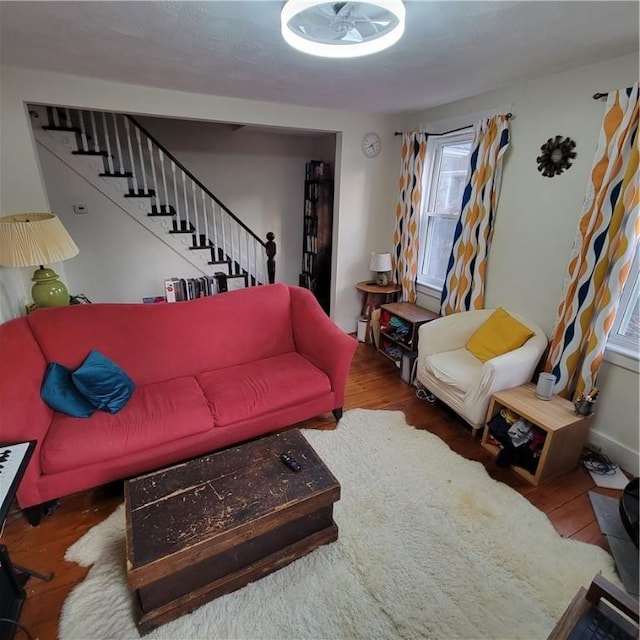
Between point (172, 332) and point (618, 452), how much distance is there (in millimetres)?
2936

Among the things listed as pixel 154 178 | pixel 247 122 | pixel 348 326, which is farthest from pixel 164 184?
pixel 348 326

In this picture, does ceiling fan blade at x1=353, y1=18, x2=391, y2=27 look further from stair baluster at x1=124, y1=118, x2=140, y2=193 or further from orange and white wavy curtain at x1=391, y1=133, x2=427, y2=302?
stair baluster at x1=124, y1=118, x2=140, y2=193

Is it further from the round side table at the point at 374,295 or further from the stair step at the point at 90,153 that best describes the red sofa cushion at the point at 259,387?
the stair step at the point at 90,153

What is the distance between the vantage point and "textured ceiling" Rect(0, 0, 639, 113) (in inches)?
58.8

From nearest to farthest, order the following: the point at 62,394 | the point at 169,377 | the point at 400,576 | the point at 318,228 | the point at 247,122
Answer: the point at 400,576 → the point at 62,394 → the point at 169,377 → the point at 247,122 → the point at 318,228

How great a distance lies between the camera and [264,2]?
4.70 ft

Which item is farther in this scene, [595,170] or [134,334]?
[134,334]

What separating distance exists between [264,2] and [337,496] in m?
2.09

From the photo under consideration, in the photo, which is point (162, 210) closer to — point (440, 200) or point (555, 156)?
point (440, 200)

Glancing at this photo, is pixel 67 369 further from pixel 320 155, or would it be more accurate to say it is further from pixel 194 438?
pixel 320 155

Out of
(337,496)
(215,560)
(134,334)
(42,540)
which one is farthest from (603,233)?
(42,540)

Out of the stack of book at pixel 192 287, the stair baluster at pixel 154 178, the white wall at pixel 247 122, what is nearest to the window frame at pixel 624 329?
the white wall at pixel 247 122

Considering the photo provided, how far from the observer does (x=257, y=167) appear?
191 inches

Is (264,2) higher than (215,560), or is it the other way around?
(264,2)
